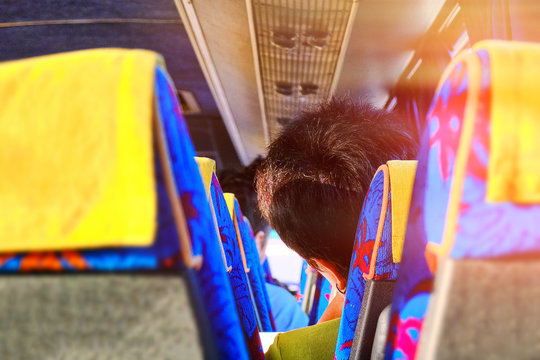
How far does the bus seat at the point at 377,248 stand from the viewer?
0.78m

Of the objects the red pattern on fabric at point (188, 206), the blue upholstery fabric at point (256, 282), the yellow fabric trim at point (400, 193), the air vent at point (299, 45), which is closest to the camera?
the red pattern on fabric at point (188, 206)

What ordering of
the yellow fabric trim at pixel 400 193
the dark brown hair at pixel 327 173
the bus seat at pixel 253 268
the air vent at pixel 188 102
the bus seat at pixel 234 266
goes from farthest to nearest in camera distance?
the air vent at pixel 188 102 → the bus seat at pixel 253 268 → the dark brown hair at pixel 327 173 → the bus seat at pixel 234 266 → the yellow fabric trim at pixel 400 193

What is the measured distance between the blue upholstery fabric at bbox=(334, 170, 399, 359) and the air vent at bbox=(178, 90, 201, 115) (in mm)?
4497

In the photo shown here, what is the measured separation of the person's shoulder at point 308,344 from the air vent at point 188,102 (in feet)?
13.9

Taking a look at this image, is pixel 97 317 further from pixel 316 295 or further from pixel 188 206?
pixel 316 295

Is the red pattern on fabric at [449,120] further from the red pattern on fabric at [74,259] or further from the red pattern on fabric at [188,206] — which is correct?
the red pattern on fabric at [74,259]

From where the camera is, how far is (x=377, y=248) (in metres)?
0.82

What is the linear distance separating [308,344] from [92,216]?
0.98m

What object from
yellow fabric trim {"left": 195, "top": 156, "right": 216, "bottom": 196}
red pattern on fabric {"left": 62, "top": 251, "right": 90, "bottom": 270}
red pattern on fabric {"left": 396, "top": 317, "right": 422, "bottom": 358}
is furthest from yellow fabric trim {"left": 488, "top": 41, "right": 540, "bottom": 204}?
yellow fabric trim {"left": 195, "top": 156, "right": 216, "bottom": 196}

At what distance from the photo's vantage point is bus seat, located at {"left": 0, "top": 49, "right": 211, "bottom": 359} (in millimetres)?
433

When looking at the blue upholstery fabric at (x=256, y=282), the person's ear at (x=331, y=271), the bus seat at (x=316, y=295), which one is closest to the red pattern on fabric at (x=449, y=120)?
the person's ear at (x=331, y=271)

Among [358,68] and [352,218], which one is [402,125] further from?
[358,68]

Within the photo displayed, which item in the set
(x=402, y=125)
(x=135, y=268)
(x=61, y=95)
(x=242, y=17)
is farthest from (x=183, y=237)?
(x=242, y=17)

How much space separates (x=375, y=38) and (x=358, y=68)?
527 mm
